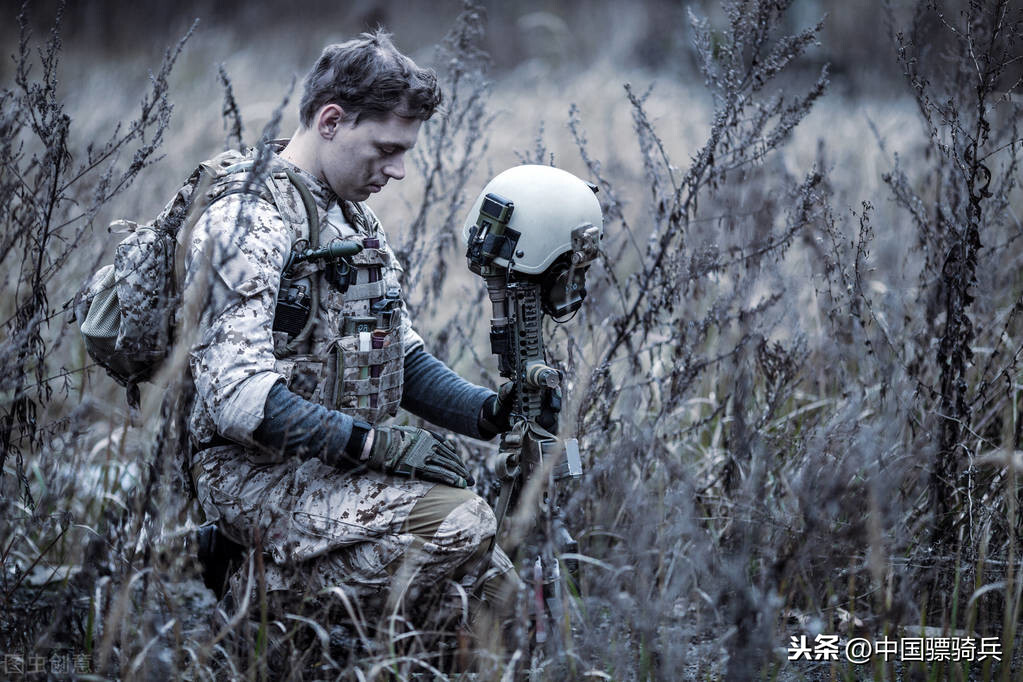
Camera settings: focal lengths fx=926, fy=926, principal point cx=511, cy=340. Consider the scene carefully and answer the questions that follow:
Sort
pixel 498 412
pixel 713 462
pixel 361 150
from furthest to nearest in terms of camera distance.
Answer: pixel 713 462 < pixel 498 412 < pixel 361 150

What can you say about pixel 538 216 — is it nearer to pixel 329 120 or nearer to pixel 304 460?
pixel 329 120

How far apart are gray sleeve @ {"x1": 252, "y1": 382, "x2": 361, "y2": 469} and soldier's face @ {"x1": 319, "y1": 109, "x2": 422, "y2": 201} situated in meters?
0.68

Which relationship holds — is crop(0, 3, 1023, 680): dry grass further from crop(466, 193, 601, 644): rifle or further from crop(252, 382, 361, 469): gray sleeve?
crop(252, 382, 361, 469): gray sleeve

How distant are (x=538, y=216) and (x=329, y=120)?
0.70m

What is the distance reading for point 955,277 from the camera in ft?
10.1

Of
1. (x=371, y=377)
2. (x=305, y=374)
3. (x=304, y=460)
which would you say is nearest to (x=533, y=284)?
(x=371, y=377)

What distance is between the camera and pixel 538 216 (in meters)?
2.57

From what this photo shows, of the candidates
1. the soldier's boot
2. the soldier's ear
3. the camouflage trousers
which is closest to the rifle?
the camouflage trousers

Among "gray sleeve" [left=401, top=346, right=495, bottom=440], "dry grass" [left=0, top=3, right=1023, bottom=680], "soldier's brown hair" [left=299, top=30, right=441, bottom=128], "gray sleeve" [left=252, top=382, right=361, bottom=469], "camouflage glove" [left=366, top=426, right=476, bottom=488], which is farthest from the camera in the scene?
"gray sleeve" [left=401, top=346, right=495, bottom=440]

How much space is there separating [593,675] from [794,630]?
3.02 ft

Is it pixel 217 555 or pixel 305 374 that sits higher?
pixel 305 374

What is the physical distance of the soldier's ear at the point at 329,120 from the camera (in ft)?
8.87

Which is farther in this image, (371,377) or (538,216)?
(371,377)

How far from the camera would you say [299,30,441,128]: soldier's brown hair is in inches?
105
